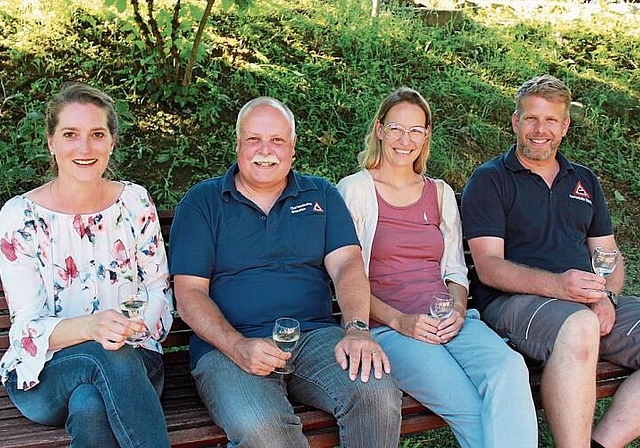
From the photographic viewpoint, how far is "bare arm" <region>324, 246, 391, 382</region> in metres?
2.82

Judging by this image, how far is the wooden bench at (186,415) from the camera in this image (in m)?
2.66

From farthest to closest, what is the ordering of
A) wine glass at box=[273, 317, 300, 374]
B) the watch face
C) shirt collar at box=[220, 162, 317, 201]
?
1. shirt collar at box=[220, 162, 317, 201]
2. the watch face
3. wine glass at box=[273, 317, 300, 374]

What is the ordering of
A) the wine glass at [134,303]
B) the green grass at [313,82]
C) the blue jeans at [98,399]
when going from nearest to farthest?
the blue jeans at [98,399] < the wine glass at [134,303] < the green grass at [313,82]

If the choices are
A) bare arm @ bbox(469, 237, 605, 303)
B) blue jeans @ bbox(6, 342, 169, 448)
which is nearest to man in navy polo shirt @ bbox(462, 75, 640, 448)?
bare arm @ bbox(469, 237, 605, 303)

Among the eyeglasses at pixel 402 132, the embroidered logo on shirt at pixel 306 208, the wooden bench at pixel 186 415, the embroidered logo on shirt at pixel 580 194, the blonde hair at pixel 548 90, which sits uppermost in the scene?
the blonde hair at pixel 548 90

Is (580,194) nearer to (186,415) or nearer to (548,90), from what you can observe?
(548,90)

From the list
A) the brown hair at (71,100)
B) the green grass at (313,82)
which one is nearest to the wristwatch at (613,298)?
the green grass at (313,82)

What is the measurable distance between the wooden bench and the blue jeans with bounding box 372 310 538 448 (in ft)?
0.33

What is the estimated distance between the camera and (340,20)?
7.18 metres

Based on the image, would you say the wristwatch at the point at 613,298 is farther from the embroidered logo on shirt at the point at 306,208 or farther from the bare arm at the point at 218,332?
the bare arm at the point at 218,332

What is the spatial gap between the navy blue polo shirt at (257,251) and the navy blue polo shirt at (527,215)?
27.3 inches

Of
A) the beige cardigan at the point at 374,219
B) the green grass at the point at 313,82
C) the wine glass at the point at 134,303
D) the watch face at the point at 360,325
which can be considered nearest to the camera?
the wine glass at the point at 134,303

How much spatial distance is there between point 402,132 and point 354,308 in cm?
87

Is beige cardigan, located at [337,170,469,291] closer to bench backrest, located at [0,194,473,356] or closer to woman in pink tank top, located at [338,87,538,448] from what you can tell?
woman in pink tank top, located at [338,87,538,448]
